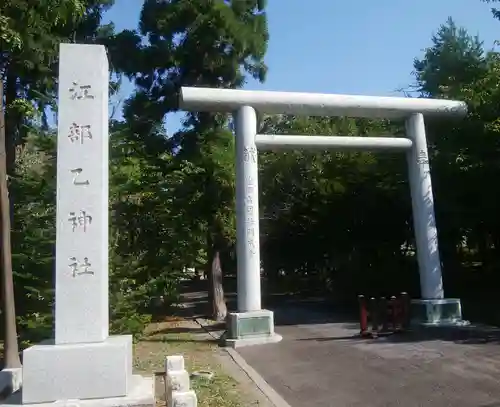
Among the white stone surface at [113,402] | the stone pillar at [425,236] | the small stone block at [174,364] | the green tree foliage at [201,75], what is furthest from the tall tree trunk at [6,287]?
the stone pillar at [425,236]

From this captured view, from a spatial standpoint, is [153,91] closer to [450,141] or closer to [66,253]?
[450,141]

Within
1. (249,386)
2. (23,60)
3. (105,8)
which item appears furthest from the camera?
(105,8)

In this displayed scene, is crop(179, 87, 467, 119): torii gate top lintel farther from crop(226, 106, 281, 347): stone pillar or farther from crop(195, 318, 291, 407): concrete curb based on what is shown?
crop(195, 318, 291, 407): concrete curb

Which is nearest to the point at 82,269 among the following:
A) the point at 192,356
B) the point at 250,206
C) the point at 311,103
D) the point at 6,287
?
the point at 6,287

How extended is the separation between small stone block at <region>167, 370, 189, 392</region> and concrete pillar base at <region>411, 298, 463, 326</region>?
7590 mm

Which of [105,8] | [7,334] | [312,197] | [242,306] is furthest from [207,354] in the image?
[105,8]

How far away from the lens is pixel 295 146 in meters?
12.5

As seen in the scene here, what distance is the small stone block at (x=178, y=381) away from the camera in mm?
5905

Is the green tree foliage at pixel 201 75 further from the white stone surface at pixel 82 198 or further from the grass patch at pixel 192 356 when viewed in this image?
the white stone surface at pixel 82 198

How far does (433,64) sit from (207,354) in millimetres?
14620

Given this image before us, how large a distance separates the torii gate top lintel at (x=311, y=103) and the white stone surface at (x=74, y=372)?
724cm

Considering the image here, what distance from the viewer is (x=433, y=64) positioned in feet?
62.3

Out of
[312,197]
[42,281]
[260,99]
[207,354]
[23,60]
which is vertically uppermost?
[23,60]

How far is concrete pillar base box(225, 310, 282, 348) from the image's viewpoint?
36.1 ft
